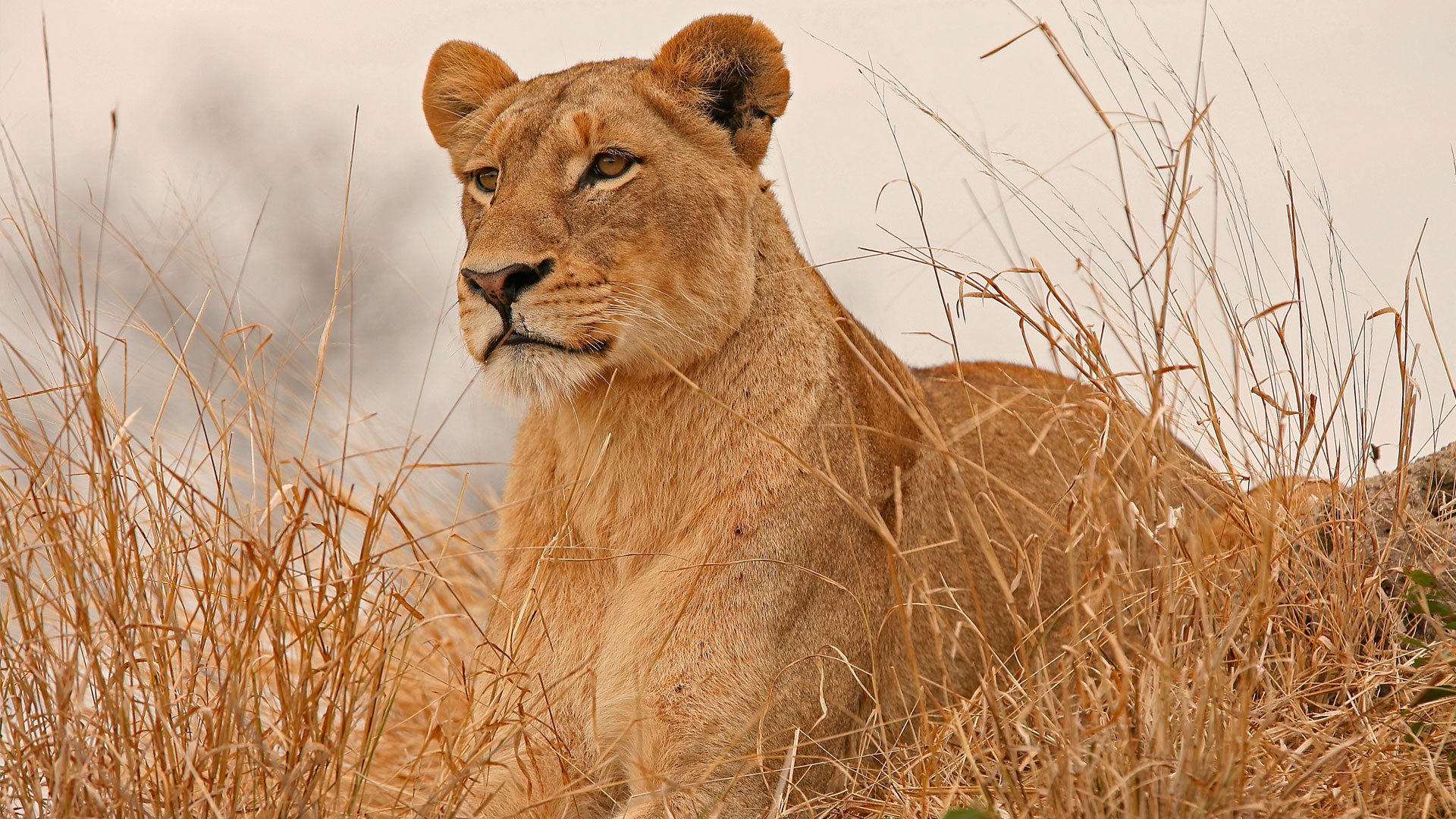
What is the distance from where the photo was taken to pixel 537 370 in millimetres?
3107

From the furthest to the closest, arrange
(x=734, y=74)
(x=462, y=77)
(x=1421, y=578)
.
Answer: (x=462, y=77) → (x=734, y=74) → (x=1421, y=578)

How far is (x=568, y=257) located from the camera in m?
3.16

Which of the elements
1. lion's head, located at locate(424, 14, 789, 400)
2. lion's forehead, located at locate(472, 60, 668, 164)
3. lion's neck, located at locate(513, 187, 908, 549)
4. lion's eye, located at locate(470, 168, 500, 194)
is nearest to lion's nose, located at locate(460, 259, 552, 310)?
lion's head, located at locate(424, 14, 789, 400)

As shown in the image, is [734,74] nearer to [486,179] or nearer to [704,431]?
[486,179]

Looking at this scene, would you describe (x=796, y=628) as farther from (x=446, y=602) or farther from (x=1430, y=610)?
(x=446, y=602)

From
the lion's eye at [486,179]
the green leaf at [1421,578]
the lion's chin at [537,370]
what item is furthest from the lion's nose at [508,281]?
the green leaf at [1421,578]

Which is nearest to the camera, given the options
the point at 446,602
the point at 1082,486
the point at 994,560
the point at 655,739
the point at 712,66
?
the point at 994,560

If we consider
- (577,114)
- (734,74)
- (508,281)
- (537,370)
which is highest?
(734,74)

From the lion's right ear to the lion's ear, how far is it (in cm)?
64

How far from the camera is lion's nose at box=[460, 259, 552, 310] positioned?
10.2 ft

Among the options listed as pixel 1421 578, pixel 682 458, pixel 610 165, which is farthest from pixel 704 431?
pixel 1421 578

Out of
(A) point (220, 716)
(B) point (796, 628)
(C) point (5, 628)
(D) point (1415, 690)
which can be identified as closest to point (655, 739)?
(B) point (796, 628)

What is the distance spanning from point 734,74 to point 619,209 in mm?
604

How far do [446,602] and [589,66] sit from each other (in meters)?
3.10
